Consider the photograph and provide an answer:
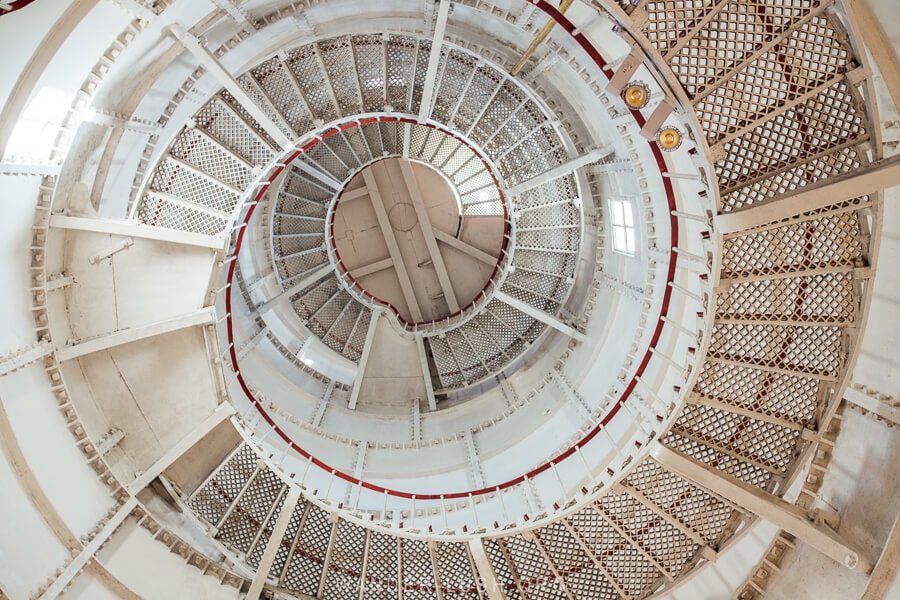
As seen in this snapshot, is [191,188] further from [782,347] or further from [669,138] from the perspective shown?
[782,347]

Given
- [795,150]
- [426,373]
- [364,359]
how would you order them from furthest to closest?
1. [426,373]
2. [364,359]
3. [795,150]

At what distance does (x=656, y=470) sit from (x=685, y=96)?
4.85m

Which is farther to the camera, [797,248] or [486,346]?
[486,346]

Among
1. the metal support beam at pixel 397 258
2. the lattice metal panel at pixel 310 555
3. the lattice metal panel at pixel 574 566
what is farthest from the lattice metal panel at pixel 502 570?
the metal support beam at pixel 397 258

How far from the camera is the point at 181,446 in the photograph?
26.3 feet

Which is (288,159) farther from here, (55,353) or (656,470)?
(656,470)

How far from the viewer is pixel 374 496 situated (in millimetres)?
9773

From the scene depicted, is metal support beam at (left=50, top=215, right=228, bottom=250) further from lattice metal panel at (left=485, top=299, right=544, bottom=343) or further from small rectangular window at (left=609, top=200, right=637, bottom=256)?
lattice metal panel at (left=485, top=299, right=544, bottom=343)

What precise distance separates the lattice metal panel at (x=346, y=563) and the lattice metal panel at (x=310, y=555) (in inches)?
7.1

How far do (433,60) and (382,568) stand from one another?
817 cm

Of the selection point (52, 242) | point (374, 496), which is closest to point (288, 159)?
point (52, 242)

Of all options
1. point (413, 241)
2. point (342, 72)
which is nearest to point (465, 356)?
point (413, 241)

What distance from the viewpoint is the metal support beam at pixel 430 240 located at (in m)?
15.1

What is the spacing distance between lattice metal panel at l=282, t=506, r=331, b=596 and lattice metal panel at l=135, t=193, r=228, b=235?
485 cm
